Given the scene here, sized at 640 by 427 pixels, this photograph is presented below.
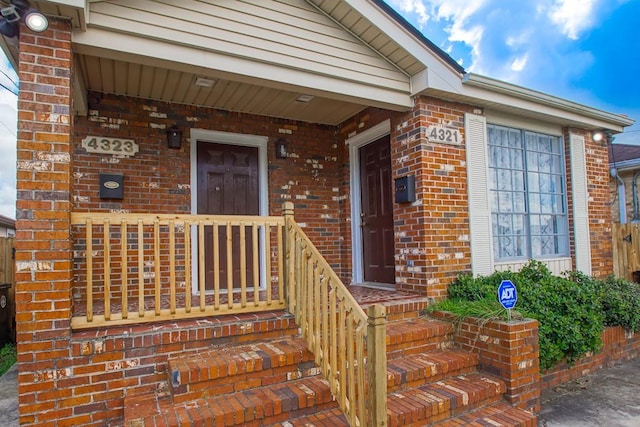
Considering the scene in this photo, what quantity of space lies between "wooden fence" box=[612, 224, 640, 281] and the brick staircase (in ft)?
14.2

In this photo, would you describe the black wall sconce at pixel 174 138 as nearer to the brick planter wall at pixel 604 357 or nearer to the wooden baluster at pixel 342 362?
the wooden baluster at pixel 342 362

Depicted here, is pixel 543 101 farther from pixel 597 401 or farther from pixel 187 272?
pixel 187 272

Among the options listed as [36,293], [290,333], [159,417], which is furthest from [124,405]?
[290,333]

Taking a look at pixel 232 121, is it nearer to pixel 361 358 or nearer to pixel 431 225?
pixel 431 225

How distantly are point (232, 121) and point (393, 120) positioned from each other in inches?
78.9

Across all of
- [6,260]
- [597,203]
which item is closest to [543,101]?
[597,203]

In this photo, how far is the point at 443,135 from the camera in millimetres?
4301

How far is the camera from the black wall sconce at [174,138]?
449cm

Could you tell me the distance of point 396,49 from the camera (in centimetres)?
400

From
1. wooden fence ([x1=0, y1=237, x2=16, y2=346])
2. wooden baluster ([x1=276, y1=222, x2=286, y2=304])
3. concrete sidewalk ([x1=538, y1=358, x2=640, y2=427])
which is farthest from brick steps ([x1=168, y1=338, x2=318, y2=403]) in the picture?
wooden fence ([x1=0, y1=237, x2=16, y2=346])

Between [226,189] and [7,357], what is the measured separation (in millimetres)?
3632

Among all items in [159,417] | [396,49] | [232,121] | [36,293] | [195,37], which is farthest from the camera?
[232,121]

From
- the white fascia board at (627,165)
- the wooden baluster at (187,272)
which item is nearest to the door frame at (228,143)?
the wooden baluster at (187,272)

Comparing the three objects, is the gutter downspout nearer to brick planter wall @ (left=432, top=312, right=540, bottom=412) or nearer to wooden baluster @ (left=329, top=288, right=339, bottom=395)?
brick planter wall @ (left=432, top=312, right=540, bottom=412)
